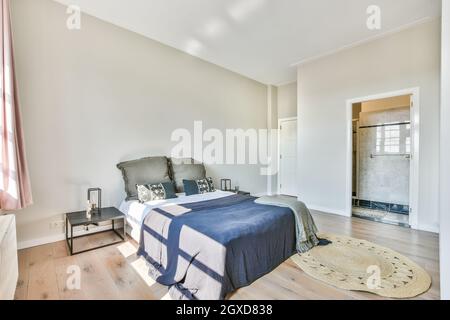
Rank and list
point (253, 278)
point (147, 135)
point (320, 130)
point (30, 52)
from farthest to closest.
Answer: point (320, 130) → point (147, 135) → point (30, 52) → point (253, 278)

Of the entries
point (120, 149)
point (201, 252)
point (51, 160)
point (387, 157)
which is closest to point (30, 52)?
point (51, 160)

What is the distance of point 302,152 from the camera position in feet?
14.8

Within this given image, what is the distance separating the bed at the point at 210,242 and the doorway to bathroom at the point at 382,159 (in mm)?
2514

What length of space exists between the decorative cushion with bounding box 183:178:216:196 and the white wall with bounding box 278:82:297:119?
310cm

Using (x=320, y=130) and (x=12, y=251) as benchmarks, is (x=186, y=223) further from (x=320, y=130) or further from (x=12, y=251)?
(x=320, y=130)

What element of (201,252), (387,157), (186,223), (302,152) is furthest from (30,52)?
(387,157)

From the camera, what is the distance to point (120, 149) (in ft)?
10.7

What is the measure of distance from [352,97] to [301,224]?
2621mm

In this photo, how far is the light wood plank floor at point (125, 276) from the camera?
174 cm

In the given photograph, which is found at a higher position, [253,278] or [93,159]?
[93,159]

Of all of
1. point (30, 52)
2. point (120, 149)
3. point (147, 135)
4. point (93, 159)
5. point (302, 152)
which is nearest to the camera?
point (30, 52)

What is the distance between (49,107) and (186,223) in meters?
2.28
